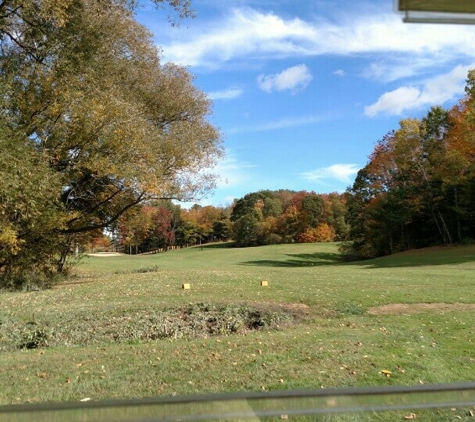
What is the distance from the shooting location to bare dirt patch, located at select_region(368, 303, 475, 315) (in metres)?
10.4

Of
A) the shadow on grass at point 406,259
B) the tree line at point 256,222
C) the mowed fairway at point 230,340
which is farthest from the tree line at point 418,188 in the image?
the mowed fairway at point 230,340

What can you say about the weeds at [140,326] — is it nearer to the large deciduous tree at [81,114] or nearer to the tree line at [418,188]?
the large deciduous tree at [81,114]

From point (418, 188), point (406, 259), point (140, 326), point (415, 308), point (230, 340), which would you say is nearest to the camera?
point (230, 340)

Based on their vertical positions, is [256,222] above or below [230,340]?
above

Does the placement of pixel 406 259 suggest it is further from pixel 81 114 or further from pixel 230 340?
pixel 230 340

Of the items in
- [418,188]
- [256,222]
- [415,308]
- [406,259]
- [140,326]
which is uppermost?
[418,188]

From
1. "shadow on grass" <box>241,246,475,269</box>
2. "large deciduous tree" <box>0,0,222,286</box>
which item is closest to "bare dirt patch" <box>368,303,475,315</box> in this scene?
"large deciduous tree" <box>0,0,222,286</box>

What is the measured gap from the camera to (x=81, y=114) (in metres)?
14.5

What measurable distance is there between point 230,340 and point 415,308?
16.6 feet

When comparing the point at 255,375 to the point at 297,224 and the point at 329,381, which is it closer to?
the point at 329,381

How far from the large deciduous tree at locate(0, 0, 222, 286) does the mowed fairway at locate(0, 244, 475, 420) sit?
374cm

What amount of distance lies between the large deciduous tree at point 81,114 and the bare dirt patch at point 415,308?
8.72 metres

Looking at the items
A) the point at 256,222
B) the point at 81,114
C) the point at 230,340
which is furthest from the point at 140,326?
the point at 256,222

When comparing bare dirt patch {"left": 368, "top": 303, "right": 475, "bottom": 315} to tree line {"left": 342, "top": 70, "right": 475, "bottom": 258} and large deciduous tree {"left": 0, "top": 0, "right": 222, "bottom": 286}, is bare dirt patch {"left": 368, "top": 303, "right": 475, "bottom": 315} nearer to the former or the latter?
large deciduous tree {"left": 0, "top": 0, "right": 222, "bottom": 286}
